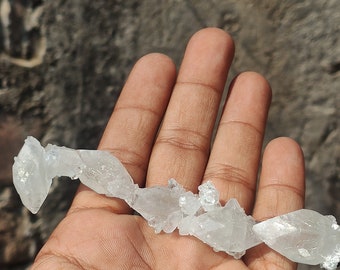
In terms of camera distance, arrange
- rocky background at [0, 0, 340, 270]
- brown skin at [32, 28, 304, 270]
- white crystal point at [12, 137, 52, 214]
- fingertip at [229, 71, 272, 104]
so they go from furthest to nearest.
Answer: rocky background at [0, 0, 340, 270], fingertip at [229, 71, 272, 104], white crystal point at [12, 137, 52, 214], brown skin at [32, 28, 304, 270]

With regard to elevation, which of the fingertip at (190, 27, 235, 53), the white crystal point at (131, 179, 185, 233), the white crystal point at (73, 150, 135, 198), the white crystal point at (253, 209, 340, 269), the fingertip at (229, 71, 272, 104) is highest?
the fingertip at (190, 27, 235, 53)

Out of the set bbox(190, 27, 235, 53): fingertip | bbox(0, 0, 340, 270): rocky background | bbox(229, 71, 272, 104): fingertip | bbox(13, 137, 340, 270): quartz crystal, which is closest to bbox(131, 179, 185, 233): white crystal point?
bbox(13, 137, 340, 270): quartz crystal

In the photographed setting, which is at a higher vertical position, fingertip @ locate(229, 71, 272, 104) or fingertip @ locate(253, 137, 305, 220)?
fingertip @ locate(229, 71, 272, 104)

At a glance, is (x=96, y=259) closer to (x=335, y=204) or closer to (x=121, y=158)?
(x=121, y=158)

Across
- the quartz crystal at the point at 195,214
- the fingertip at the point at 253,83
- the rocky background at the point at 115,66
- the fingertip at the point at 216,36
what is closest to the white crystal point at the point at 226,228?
the quartz crystal at the point at 195,214

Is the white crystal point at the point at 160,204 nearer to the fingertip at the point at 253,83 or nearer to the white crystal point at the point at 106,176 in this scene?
the white crystal point at the point at 106,176

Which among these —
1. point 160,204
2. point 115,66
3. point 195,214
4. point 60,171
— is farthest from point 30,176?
point 115,66

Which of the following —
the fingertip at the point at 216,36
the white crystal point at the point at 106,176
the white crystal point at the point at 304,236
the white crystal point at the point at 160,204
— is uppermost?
the fingertip at the point at 216,36

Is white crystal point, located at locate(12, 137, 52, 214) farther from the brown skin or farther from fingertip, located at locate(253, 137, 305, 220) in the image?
fingertip, located at locate(253, 137, 305, 220)

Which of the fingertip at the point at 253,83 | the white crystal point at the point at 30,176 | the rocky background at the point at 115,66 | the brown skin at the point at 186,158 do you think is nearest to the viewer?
the brown skin at the point at 186,158
